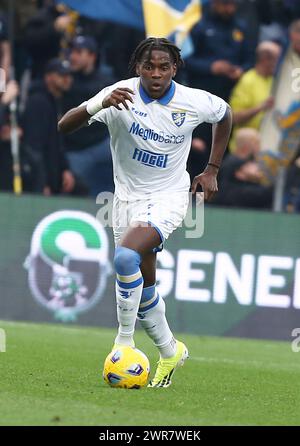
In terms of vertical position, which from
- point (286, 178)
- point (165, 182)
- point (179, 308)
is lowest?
point (179, 308)

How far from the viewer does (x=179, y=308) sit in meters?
15.7

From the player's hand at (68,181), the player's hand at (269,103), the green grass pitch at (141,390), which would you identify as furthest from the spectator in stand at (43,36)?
the green grass pitch at (141,390)

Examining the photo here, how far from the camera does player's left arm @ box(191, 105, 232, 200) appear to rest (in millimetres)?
9156

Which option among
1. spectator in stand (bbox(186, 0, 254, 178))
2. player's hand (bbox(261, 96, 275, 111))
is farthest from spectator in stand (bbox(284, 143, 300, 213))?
spectator in stand (bbox(186, 0, 254, 178))

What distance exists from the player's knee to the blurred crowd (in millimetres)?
7869

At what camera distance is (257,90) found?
16.3 m

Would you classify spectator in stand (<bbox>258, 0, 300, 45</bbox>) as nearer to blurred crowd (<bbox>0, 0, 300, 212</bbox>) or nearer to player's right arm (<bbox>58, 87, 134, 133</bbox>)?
blurred crowd (<bbox>0, 0, 300, 212</bbox>)

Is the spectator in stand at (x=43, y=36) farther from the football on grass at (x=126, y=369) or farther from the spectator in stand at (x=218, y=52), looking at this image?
the football on grass at (x=126, y=369)

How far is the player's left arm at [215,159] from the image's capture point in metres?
9.16

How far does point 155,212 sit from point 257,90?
312 inches

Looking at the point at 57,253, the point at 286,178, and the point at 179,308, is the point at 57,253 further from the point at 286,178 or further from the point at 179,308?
the point at 286,178

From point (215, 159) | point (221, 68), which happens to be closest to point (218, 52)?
point (221, 68)
